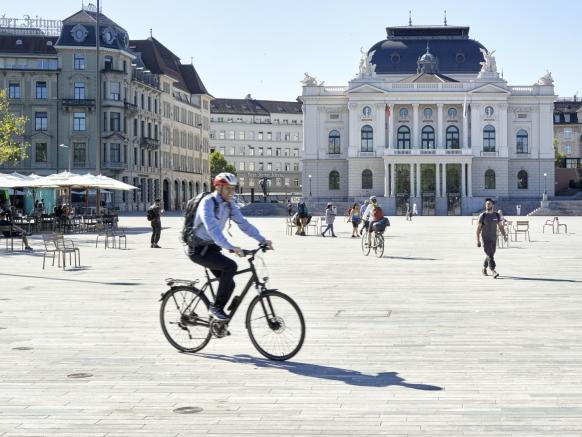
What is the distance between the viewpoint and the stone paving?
7.29 metres

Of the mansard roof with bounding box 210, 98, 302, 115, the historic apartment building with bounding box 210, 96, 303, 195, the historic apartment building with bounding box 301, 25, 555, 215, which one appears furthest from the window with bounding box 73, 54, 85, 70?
the mansard roof with bounding box 210, 98, 302, 115

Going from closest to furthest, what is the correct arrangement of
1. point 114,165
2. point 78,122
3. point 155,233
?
point 155,233 < point 78,122 < point 114,165

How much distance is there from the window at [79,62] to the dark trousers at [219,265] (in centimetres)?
7777

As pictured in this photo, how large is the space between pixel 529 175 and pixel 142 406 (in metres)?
97.7

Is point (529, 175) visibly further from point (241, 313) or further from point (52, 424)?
point (52, 424)

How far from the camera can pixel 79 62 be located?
8431 cm

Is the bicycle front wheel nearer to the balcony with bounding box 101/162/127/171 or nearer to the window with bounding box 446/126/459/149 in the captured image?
the balcony with bounding box 101/162/127/171

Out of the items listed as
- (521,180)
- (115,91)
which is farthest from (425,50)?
(115,91)

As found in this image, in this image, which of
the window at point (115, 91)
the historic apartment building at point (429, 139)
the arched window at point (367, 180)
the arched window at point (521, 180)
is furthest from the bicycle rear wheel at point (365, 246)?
the arched window at point (521, 180)

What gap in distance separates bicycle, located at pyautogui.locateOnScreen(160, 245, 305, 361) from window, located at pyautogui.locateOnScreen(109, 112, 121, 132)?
77219 millimetres

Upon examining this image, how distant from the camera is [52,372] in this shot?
927 cm

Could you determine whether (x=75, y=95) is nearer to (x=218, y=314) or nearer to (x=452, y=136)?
(x=452, y=136)

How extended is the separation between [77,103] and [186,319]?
76575 millimetres

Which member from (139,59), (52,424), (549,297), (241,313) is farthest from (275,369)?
(139,59)
